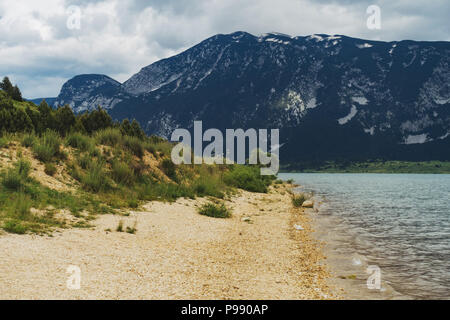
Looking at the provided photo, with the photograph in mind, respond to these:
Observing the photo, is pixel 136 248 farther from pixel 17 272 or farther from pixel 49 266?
pixel 17 272

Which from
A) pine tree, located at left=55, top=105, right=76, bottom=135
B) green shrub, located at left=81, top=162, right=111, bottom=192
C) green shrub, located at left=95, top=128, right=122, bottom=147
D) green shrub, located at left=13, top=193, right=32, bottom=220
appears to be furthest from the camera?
pine tree, located at left=55, top=105, right=76, bottom=135

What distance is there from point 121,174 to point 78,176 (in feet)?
13.0

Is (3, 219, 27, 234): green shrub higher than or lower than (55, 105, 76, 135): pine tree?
lower

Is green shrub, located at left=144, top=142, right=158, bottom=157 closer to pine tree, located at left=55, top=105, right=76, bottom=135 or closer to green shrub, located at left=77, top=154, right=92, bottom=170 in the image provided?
green shrub, located at left=77, top=154, right=92, bottom=170

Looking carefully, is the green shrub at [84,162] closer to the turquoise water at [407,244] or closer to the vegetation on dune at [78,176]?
the vegetation on dune at [78,176]

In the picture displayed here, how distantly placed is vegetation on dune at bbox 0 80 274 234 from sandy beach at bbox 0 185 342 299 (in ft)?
5.78

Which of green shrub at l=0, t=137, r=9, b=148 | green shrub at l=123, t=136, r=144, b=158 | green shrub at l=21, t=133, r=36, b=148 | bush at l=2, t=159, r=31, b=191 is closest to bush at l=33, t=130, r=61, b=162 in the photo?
green shrub at l=21, t=133, r=36, b=148

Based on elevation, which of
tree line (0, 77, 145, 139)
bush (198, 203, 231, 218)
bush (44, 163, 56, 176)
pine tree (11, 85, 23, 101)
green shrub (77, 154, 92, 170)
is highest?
pine tree (11, 85, 23, 101)

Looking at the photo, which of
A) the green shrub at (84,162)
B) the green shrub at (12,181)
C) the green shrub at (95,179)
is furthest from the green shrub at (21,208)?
the green shrub at (84,162)

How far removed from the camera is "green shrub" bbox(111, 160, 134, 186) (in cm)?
2712

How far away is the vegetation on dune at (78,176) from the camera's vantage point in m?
15.7

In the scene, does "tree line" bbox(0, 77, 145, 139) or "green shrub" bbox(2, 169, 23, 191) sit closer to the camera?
"green shrub" bbox(2, 169, 23, 191)

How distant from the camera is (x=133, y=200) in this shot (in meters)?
22.9
